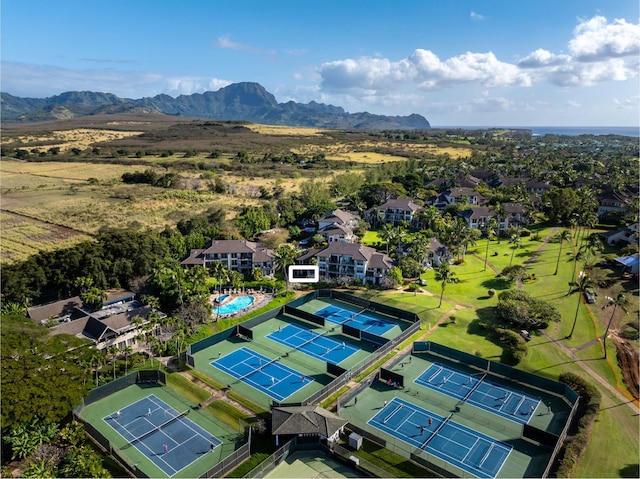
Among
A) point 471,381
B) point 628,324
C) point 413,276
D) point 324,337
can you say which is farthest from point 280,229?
point 628,324

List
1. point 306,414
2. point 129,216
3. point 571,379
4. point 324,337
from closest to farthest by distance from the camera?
1. point 306,414
2. point 571,379
3. point 324,337
4. point 129,216

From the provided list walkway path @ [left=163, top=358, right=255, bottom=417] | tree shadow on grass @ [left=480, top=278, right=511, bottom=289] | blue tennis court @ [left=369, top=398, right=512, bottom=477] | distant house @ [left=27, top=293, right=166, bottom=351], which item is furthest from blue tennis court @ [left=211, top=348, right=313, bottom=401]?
tree shadow on grass @ [left=480, top=278, right=511, bottom=289]

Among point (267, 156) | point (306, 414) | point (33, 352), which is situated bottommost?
point (306, 414)

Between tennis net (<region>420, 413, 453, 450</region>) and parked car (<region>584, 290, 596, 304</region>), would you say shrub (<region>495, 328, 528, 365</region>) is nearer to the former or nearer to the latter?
tennis net (<region>420, 413, 453, 450</region>)

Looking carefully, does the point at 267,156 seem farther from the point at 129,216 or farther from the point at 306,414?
the point at 306,414

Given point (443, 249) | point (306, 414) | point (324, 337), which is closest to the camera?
point (306, 414)
